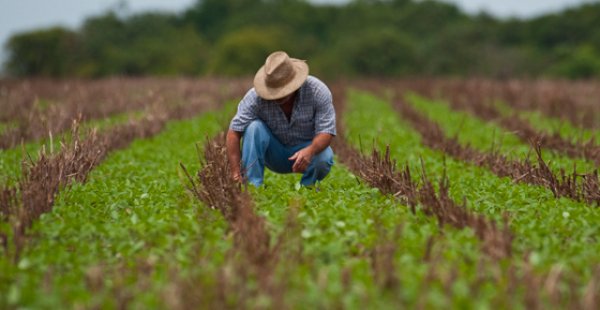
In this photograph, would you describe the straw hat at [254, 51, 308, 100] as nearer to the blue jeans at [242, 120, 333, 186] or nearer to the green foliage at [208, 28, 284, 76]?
the blue jeans at [242, 120, 333, 186]

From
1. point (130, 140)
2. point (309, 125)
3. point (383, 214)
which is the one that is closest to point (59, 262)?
point (383, 214)

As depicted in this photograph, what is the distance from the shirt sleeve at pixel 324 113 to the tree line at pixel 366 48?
1557 inches

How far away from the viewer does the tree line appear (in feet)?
168

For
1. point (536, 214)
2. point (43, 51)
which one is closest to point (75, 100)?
point (536, 214)

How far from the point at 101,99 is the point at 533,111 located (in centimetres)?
1060

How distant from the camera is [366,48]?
5859cm

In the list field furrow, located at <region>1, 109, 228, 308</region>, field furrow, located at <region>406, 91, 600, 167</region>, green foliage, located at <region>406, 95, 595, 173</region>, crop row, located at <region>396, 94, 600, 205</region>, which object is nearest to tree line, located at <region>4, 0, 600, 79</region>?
field furrow, located at <region>406, 91, 600, 167</region>

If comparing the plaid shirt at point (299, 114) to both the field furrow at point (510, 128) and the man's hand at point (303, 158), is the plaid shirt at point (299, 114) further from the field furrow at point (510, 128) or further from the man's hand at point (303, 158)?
the field furrow at point (510, 128)

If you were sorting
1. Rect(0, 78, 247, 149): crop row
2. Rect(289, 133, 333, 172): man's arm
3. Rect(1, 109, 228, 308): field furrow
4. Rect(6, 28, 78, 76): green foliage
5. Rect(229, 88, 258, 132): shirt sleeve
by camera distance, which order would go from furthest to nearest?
Rect(6, 28, 78, 76): green foliage
Rect(0, 78, 247, 149): crop row
Rect(229, 88, 258, 132): shirt sleeve
Rect(289, 133, 333, 172): man's arm
Rect(1, 109, 228, 308): field furrow

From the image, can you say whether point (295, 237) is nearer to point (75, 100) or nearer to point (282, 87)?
point (282, 87)

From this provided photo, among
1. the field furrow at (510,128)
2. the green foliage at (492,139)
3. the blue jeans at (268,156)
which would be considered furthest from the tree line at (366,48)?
the blue jeans at (268,156)

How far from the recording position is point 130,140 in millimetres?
9898

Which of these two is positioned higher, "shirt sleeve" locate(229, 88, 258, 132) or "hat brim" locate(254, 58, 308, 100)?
"hat brim" locate(254, 58, 308, 100)

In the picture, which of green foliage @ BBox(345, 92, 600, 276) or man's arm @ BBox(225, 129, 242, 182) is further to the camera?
man's arm @ BBox(225, 129, 242, 182)
